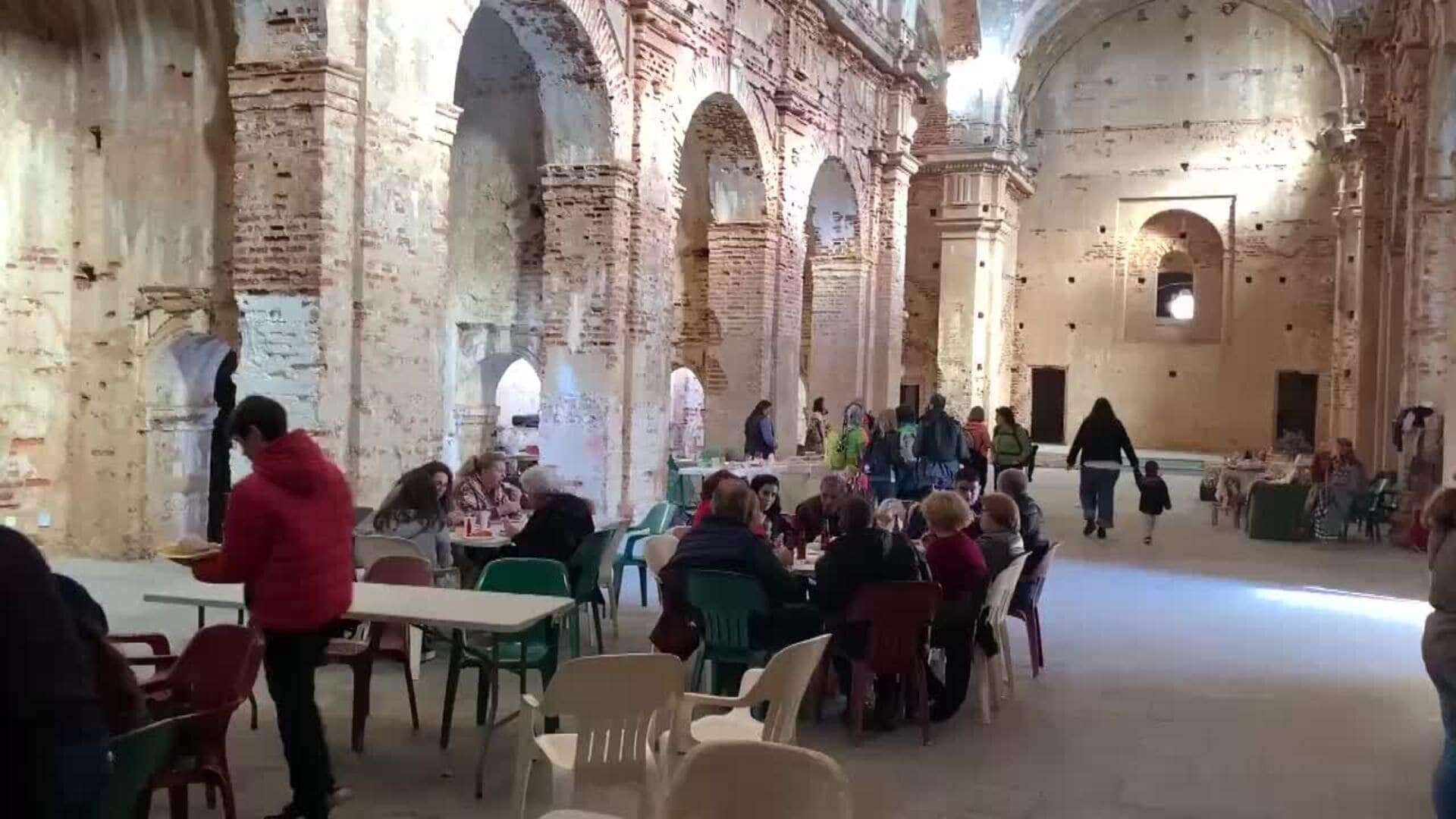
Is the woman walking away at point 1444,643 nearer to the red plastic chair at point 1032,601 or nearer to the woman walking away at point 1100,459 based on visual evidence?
the red plastic chair at point 1032,601

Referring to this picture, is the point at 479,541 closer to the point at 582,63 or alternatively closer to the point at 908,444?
the point at 582,63

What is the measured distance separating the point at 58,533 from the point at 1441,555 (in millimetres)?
10942

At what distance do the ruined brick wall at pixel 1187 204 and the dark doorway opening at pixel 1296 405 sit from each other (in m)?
0.37

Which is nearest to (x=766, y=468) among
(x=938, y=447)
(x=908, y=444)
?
(x=908, y=444)

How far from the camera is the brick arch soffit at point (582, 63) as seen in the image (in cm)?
1156

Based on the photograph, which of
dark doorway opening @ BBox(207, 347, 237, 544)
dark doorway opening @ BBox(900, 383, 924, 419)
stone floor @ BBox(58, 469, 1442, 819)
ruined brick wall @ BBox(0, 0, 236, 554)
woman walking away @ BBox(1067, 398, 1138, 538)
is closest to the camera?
stone floor @ BBox(58, 469, 1442, 819)

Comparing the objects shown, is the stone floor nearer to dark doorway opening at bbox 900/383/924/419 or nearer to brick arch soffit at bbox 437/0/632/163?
brick arch soffit at bbox 437/0/632/163

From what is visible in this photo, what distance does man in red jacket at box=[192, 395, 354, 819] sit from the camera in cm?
400

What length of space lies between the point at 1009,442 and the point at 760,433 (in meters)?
3.64

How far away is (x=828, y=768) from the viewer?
8.69ft

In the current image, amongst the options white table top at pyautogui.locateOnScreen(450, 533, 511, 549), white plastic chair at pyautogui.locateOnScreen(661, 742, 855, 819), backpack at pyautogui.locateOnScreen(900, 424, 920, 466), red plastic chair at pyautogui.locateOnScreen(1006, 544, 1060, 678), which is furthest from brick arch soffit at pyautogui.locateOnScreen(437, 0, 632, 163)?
white plastic chair at pyautogui.locateOnScreen(661, 742, 855, 819)

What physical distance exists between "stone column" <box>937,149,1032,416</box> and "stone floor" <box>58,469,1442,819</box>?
1577 centimetres

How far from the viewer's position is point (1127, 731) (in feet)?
20.4

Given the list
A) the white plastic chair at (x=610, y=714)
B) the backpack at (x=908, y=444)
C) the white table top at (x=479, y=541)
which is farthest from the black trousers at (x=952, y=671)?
the backpack at (x=908, y=444)
